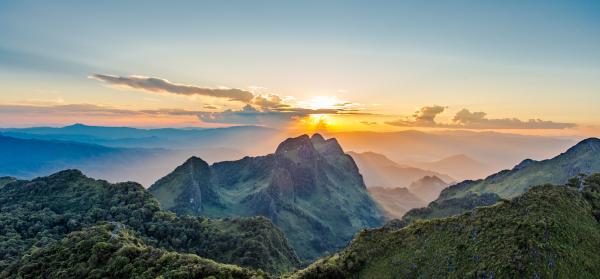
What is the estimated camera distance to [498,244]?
4181 centimetres

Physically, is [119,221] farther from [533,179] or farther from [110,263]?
[533,179]

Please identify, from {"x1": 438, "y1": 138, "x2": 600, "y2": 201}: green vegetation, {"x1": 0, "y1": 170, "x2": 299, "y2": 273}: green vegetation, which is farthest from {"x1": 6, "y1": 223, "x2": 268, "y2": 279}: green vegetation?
{"x1": 438, "y1": 138, "x2": 600, "y2": 201}: green vegetation

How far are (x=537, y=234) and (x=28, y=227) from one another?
346 ft

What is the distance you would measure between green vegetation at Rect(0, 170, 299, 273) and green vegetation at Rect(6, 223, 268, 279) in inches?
859

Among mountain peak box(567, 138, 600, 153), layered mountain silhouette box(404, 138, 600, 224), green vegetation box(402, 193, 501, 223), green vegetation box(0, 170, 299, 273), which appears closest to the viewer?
green vegetation box(0, 170, 299, 273)

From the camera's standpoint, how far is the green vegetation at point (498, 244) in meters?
37.6

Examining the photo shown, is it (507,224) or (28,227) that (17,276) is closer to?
(28,227)

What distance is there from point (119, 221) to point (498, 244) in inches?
3442

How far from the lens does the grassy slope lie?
37.6 meters

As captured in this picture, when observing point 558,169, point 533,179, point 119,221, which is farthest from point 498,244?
point 558,169

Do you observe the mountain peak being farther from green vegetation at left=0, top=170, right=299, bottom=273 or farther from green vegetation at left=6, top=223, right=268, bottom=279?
green vegetation at left=6, top=223, right=268, bottom=279

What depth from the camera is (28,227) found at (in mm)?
89000

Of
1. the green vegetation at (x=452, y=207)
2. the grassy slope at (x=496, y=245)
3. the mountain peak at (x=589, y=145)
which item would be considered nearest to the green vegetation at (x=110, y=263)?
the grassy slope at (x=496, y=245)

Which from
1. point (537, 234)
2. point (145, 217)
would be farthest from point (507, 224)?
point (145, 217)
